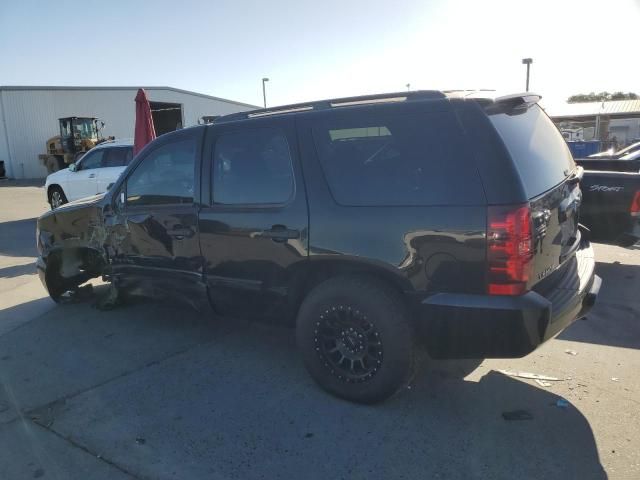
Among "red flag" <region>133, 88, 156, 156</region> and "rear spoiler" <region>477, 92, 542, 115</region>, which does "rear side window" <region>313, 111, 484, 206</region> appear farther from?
"red flag" <region>133, 88, 156, 156</region>

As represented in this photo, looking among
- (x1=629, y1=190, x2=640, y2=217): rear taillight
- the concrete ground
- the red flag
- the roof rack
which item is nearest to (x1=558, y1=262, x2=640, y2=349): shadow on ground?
the concrete ground

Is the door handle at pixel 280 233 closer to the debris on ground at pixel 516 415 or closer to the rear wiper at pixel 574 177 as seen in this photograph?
the debris on ground at pixel 516 415

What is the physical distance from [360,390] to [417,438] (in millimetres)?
490

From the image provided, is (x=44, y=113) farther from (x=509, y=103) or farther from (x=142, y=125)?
(x=509, y=103)

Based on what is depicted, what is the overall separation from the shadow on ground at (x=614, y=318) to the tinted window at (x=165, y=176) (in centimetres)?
355

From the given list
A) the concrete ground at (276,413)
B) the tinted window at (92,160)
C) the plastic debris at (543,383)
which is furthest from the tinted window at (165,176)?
the tinted window at (92,160)

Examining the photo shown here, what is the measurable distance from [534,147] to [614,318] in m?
2.56

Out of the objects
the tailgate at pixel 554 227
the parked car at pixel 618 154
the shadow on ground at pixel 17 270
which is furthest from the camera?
the parked car at pixel 618 154

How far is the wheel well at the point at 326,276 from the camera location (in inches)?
123

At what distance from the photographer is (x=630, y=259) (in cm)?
693

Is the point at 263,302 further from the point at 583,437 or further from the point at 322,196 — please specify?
the point at 583,437

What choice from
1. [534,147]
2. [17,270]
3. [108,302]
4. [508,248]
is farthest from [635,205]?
[17,270]

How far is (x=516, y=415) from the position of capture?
3.18m

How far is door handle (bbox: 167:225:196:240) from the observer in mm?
4051
